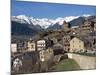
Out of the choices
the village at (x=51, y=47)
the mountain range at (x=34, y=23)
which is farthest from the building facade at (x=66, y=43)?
the mountain range at (x=34, y=23)

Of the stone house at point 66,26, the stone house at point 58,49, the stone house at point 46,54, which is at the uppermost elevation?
the stone house at point 66,26

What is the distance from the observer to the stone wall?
243 cm

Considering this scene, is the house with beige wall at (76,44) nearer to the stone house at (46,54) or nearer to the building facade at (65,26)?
the building facade at (65,26)

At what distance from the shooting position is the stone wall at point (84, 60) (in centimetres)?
243

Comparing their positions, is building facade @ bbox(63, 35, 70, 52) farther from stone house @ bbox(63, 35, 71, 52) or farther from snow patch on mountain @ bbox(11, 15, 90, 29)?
snow patch on mountain @ bbox(11, 15, 90, 29)

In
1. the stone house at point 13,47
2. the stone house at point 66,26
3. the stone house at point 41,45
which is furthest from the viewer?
the stone house at point 66,26

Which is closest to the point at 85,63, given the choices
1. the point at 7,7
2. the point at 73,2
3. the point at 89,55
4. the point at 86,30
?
the point at 89,55

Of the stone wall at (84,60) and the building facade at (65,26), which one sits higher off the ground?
the building facade at (65,26)

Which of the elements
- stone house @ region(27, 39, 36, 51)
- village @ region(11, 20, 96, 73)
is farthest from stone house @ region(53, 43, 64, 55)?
stone house @ region(27, 39, 36, 51)

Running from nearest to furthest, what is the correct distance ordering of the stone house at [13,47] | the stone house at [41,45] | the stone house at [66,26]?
1. the stone house at [13,47]
2. the stone house at [41,45]
3. the stone house at [66,26]

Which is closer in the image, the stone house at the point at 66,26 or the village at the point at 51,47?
the village at the point at 51,47

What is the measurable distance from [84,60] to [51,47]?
17.2 inches

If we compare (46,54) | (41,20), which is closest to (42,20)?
(41,20)

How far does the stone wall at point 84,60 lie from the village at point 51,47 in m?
0.05
